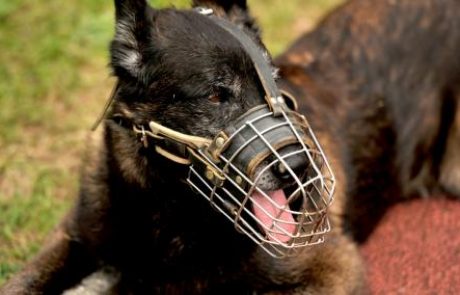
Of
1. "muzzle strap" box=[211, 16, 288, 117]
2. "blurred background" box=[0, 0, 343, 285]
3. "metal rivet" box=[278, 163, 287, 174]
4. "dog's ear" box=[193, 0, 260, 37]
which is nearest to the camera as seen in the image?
"metal rivet" box=[278, 163, 287, 174]

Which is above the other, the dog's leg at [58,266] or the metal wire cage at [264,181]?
the metal wire cage at [264,181]

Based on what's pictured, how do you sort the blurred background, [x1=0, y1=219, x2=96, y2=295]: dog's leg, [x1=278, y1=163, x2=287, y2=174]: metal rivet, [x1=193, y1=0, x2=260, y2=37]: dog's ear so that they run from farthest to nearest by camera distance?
the blurred background
[x1=0, y1=219, x2=96, y2=295]: dog's leg
[x1=193, y1=0, x2=260, y2=37]: dog's ear
[x1=278, y1=163, x2=287, y2=174]: metal rivet

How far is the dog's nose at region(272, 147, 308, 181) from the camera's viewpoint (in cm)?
264

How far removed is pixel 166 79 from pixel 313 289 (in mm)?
1173

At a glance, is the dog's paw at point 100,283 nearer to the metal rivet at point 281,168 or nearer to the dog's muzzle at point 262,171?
the dog's muzzle at point 262,171

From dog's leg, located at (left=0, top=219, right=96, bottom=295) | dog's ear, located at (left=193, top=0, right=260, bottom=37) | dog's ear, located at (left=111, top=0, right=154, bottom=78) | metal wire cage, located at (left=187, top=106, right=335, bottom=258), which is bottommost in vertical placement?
dog's leg, located at (left=0, top=219, right=96, bottom=295)

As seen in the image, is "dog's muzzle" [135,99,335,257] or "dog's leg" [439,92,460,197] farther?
"dog's leg" [439,92,460,197]

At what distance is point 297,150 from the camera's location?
8.73 feet

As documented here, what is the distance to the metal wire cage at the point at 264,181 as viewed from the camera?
267cm

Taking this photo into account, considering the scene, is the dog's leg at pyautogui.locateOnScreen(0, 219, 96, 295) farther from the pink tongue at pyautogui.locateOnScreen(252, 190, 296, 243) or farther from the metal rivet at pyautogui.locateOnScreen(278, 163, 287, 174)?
the metal rivet at pyautogui.locateOnScreen(278, 163, 287, 174)

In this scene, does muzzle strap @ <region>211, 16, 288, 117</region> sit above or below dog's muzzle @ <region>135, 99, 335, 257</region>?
above

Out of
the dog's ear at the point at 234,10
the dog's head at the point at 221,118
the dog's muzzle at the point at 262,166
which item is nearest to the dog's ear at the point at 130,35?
the dog's head at the point at 221,118

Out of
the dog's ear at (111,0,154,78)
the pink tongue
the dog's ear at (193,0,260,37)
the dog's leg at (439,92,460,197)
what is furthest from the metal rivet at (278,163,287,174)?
the dog's leg at (439,92,460,197)

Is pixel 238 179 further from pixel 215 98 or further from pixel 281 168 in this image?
pixel 215 98
